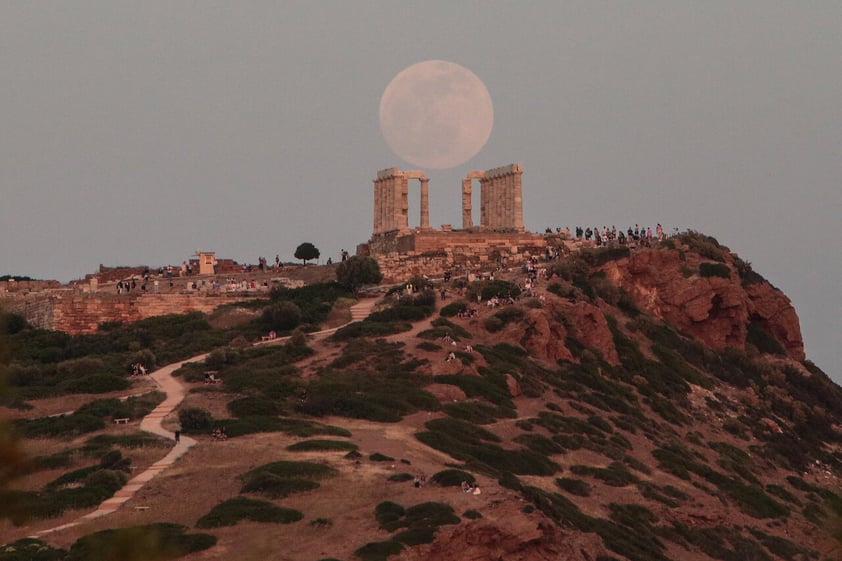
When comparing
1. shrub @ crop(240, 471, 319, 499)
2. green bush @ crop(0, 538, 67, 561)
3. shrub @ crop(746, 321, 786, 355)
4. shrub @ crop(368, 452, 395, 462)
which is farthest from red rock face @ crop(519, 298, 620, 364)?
green bush @ crop(0, 538, 67, 561)

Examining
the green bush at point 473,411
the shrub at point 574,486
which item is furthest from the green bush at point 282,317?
the shrub at point 574,486

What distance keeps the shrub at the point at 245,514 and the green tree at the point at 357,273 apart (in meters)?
49.7

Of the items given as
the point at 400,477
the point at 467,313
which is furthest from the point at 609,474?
the point at 467,313

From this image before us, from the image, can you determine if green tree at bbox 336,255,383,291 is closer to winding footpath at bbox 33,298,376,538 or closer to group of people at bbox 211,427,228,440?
winding footpath at bbox 33,298,376,538

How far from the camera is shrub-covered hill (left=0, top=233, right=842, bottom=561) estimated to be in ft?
127

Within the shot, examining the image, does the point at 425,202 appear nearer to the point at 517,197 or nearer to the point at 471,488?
the point at 517,197

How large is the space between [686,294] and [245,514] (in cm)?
5739

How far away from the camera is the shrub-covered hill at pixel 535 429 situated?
3884 cm

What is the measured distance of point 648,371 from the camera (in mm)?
77125

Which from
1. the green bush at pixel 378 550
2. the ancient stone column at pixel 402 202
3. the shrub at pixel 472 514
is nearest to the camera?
the green bush at pixel 378 550

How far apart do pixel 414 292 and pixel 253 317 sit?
1080 cm

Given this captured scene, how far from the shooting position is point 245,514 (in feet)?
127

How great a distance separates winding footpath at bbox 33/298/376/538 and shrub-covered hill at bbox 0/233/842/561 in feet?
2.13

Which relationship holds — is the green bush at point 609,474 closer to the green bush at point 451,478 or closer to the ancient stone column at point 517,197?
the green bush at point 451,478
